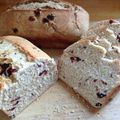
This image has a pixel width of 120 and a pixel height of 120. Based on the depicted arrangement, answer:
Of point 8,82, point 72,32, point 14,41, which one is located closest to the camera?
point 8,82

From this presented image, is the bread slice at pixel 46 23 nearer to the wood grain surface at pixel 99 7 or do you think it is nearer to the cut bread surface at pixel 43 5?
the cut bread surface at pixel 43 5

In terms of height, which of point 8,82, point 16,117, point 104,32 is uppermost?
point 104,32

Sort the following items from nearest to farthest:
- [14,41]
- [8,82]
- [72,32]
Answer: [8,82], [14,41], [72,32]

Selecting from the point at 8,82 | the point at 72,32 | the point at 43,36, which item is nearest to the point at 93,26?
the point at 72,32

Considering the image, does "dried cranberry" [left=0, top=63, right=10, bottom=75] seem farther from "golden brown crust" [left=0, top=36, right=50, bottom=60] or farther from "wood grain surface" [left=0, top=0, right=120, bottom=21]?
"wood grain surface" [left=0, top=0, right=120, bottom=21]

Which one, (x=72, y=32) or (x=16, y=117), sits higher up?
(x=72, y=32)

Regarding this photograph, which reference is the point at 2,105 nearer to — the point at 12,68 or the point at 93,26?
the point at 12,68

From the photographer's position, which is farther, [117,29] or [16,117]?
[117,29]
